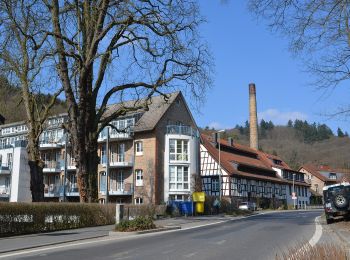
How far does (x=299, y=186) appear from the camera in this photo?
94062 millimetres

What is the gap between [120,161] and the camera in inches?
2228

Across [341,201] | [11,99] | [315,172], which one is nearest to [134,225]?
[341,201]

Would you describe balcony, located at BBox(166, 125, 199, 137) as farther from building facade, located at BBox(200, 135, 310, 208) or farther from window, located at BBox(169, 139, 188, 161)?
building facade, located at BBox(200, 135, 310, 208)

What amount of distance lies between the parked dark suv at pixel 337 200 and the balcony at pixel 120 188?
31189mm

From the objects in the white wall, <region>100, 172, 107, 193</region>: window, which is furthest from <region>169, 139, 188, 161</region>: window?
<region>100, 172, 107, 193</region>: window

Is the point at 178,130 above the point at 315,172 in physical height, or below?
above

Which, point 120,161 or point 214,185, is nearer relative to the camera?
point 120,161

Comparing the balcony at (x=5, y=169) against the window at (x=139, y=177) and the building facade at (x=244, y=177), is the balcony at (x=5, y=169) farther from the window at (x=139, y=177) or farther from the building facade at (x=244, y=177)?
the building facade at (x=244, y=177)

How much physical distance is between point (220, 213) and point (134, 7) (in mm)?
28270

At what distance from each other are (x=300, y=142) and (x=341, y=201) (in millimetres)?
141424

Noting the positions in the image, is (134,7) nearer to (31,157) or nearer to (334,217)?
(31,157)

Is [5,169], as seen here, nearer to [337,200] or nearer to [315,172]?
[337,200]

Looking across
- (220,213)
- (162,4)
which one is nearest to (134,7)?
(162,4)

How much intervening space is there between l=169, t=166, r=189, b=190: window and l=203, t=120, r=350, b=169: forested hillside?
223 feet
